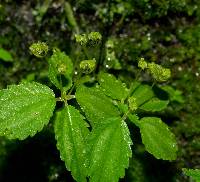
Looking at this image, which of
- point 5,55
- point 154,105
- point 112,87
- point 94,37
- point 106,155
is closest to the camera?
point 106,155

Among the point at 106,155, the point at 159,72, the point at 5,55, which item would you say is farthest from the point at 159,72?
the point at 5,55

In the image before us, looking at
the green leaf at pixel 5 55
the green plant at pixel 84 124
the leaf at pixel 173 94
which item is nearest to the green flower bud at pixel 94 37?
the green plant at pixel 84 124

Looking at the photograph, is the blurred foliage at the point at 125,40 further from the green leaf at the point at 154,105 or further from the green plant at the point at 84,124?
the green plant at the point at 84,124

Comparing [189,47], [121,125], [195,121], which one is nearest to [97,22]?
[189,47]

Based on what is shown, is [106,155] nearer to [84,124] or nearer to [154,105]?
[84,124]

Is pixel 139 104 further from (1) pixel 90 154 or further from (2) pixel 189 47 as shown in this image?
(2) pixel 189 47
